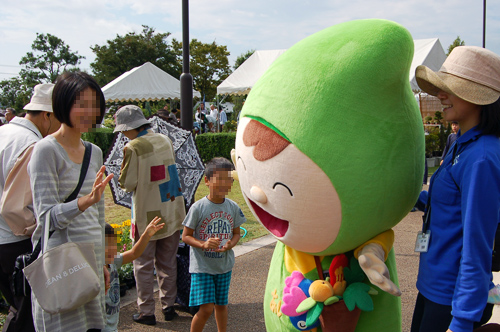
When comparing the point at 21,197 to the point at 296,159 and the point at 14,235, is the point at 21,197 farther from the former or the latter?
the point at 296,159

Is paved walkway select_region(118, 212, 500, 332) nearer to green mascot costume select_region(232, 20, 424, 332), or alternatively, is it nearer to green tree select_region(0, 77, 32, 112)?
green mascot costume select_region(232, 20, 424, 332)

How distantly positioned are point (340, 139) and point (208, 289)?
190cm

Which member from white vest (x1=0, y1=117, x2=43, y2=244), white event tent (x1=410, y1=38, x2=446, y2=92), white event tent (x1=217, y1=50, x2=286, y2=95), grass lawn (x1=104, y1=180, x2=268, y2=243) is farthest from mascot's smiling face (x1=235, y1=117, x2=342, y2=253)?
white event tent (x1=217, y1=50, x2=286, y2=95)

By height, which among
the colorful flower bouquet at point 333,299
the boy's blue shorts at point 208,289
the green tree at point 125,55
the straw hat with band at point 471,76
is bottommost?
the boy's blue shorts at point 208,289

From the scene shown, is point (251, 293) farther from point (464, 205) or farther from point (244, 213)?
point (244, 213)

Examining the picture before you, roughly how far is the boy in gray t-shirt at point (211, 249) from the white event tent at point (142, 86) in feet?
38.4

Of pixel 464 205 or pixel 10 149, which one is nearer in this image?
pixel 464 205

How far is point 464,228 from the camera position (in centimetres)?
194

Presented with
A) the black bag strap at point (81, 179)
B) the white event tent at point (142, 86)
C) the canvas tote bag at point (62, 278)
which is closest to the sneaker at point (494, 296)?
the canvas tote bag at point (62, 278)

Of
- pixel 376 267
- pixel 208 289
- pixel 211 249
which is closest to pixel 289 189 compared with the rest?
pixel 376 267

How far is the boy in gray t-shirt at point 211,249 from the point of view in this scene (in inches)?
132

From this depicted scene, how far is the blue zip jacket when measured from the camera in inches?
74.5

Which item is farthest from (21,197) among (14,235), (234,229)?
(234,229)

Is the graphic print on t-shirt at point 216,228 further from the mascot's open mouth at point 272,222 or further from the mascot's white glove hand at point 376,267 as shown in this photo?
the mascot's white glove hand at point 376,267
